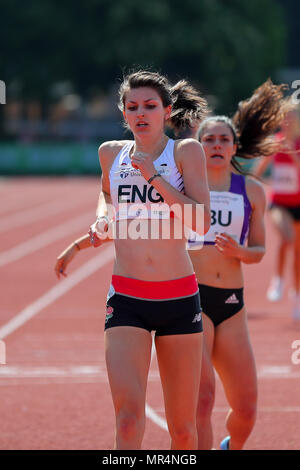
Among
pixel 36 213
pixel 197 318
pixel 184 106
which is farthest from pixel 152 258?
pixel 36 213

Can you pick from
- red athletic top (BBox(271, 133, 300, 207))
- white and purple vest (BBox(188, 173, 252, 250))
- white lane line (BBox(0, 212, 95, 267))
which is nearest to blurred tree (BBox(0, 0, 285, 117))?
white lane line (BBox(0, 212, 95, 267))

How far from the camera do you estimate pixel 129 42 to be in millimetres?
51344

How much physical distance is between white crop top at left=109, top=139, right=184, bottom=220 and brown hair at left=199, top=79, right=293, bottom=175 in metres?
1.69

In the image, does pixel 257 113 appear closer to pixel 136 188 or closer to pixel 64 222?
pixel 136 188

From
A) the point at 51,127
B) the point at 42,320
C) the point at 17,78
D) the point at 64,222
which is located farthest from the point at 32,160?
A: the point at 42,320

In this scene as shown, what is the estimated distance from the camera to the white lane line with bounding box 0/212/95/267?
17.6 meters

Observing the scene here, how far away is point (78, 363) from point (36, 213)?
→ 720 inches

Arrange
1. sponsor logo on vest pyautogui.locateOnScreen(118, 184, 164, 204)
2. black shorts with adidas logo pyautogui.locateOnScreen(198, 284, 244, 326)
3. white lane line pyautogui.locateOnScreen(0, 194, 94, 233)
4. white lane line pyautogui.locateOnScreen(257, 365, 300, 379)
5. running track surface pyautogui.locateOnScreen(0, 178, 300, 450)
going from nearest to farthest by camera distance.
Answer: sponsor logo on vest pyautogui.locateOnScreen(118, 184, 164, 204) → black shorts with adidas logo pyautogui.locateOnScreen(198, 284, 244, 326) → running track surface pyautogui.locateOnScreen(0, 178, 300, 450) → white lane line pyautogui.locateOnScreen(257, 365, 300, 379) → white lane line pyautogui.locateOnScreen(0, 194, 94, 233)

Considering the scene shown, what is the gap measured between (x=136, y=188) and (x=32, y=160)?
4493 centimetres

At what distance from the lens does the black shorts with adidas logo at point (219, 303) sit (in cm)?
578

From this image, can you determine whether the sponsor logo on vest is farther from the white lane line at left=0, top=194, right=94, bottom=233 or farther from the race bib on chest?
the white lane line at left=0, top=194, right=94, bottom=233

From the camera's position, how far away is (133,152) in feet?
16.2

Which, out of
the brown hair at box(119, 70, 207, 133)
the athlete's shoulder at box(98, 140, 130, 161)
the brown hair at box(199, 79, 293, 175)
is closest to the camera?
the athlete's shoulder at box(98, 140, 130, 161)

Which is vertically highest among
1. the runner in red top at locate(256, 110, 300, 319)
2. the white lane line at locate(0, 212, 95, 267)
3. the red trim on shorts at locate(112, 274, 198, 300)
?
the red trim on shorts at locate(112, 274, 198, 300)
